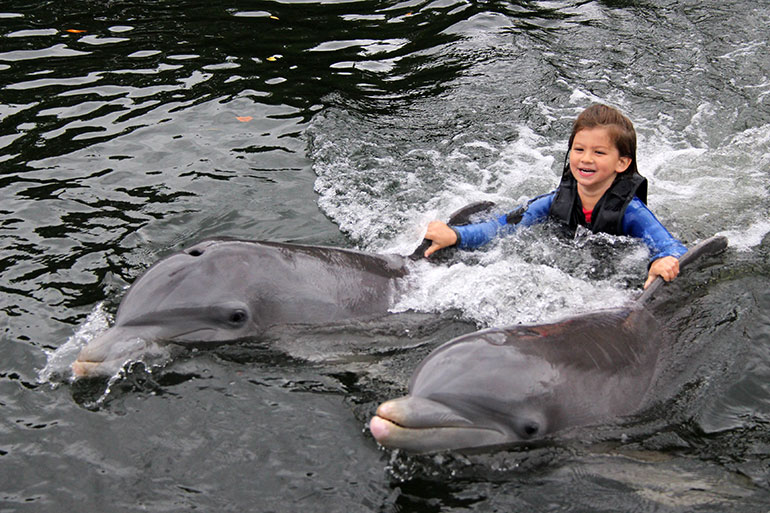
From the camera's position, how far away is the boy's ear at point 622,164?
7285mm

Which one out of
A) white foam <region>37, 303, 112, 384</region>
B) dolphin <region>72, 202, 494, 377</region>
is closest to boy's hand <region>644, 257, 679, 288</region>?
dolphin <region>72, 202, 494, 377</region>

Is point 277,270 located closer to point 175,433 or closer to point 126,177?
point 175,433

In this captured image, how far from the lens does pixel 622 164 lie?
24.0 ft

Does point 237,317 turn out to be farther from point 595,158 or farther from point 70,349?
point 595,158

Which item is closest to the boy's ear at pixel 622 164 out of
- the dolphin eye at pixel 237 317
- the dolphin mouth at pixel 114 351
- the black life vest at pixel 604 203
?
the black life vest at pixel 604 203

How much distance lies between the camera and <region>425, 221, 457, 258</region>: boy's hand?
23.2 feet

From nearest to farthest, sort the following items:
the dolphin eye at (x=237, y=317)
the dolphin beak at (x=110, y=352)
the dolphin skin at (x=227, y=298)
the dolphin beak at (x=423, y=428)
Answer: the dolphin beak at (x=423, y=428) → the dolphin beak at (x=110, y=352) → the dolphin skin at (x=227, y=298) → the dolphin eye at (x=237, y=317)

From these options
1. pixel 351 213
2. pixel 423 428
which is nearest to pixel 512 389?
pixel 423 428

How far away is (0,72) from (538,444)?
33.6 ft

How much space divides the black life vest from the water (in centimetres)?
22

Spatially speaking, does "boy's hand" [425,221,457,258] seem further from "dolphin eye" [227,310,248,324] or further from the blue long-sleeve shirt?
"dolphin eye" [227,310,248,324]

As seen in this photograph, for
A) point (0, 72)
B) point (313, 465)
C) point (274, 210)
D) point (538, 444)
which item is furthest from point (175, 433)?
point (0, 72)

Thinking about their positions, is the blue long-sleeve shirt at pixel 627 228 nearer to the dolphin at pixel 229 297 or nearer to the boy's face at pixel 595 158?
the boy's face at pixel 595 158

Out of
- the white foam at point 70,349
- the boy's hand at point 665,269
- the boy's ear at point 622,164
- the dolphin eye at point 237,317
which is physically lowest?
the white foam at point 70,349
